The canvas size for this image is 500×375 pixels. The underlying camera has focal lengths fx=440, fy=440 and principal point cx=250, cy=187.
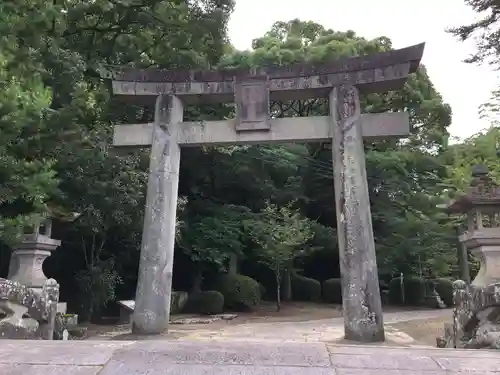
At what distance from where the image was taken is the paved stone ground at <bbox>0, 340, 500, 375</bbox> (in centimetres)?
321

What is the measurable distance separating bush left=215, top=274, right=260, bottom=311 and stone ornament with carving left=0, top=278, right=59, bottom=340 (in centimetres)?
1031

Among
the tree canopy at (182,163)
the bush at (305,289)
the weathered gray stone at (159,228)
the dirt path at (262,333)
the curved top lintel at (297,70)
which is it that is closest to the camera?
the tree canopy at (182,163)

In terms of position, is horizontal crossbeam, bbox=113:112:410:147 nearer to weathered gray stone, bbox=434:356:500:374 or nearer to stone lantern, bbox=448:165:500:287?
stone lantern, bbox=448:165:500:287

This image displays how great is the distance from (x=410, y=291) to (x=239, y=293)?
9355 mm

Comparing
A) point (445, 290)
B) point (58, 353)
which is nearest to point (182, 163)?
point (445, 290)

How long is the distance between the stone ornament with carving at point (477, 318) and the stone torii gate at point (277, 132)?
131cm

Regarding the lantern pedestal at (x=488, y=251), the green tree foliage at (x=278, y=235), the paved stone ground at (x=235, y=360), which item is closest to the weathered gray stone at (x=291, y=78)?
the lantern pedestal at (x=488, y=251)

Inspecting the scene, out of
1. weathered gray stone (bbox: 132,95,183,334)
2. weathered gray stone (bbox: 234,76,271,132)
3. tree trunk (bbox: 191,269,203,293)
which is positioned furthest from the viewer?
tree trunk (bbox: 191,269,203,293)

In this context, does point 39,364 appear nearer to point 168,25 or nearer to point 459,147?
point 168,25

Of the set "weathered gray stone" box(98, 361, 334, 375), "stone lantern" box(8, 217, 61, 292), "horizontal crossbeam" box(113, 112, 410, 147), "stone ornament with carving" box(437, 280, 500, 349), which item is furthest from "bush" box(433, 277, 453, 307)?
"weathered gray stone" box(98, 361, 334, 375)

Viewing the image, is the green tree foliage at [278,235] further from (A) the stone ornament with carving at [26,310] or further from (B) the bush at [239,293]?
(A) the stone ornament with carving at [26,310]

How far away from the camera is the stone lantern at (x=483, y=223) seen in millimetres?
7617

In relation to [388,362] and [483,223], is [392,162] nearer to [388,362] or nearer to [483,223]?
[483,223]

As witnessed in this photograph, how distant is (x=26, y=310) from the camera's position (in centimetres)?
683
